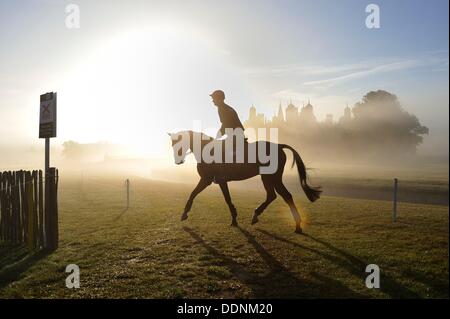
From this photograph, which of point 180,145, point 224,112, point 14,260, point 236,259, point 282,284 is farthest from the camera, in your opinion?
point 180,145

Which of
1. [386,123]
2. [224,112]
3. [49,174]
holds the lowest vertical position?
[49,174]

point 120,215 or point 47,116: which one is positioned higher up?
point 47,116

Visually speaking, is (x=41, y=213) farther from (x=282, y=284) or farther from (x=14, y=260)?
(x=282, y=284)

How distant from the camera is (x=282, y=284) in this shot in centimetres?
586

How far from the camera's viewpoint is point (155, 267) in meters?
6.79

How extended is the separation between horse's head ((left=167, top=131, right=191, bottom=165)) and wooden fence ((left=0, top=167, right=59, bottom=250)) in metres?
3.50

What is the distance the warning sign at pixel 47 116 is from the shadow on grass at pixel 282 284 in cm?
568

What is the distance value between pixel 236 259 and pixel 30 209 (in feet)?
19.2

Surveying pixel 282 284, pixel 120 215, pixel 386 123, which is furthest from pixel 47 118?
pixel 386 123

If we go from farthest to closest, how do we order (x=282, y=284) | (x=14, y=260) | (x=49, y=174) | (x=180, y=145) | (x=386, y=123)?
(x=386, y=123)
(x=49, y=174)
(x=180, y=145)
(x=14, y=260)
(x=282, y=284)

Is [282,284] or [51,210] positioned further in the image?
[51,210]

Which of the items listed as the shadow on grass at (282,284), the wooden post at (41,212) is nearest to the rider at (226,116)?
the shadow on grass at (282,284)

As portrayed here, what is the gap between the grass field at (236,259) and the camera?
5.67 meters
